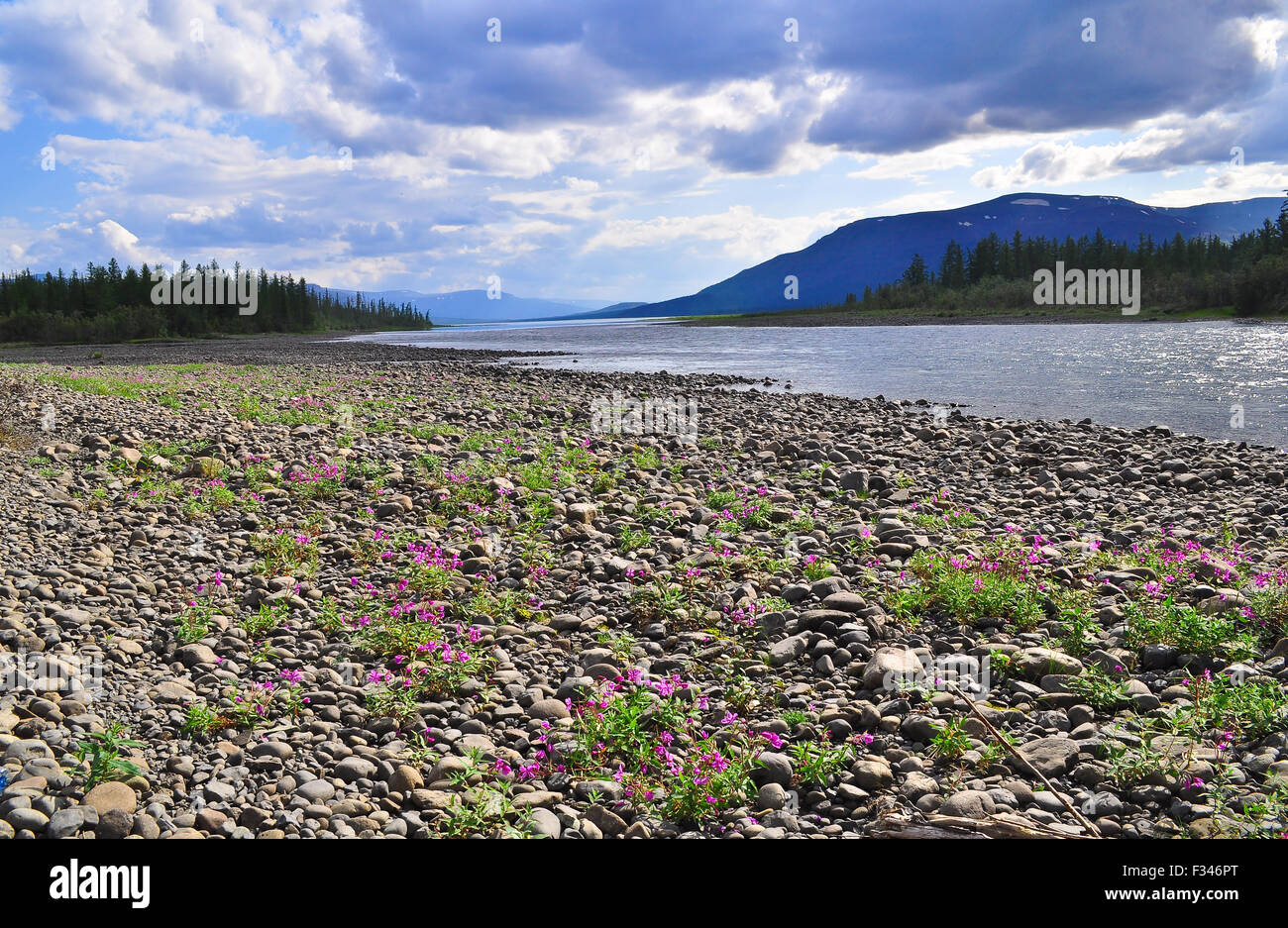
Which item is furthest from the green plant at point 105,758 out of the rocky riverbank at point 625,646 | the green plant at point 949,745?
the green plant at point 949,745

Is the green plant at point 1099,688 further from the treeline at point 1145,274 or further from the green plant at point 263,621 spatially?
the treeline at point 1145,274

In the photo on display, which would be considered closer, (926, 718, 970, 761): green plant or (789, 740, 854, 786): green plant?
(789, 740, 854, 786): green plant

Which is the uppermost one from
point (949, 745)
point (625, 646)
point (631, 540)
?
point (631, 540)

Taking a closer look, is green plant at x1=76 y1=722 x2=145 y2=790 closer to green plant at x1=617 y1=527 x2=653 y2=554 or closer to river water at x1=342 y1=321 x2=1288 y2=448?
green plant at x1=617 y1=527 x2=653 y2=554

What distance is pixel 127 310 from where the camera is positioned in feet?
342

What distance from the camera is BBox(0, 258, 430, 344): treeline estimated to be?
99.6m

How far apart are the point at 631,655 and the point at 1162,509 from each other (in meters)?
9.71

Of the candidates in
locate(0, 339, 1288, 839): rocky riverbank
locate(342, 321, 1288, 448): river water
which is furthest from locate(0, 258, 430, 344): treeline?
locate(0, 339, 1288, 839): rocky riverbank

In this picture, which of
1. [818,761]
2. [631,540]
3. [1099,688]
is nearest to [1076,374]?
[631,540]

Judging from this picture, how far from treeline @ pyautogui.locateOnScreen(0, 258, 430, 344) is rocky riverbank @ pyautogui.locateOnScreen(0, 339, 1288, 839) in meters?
108

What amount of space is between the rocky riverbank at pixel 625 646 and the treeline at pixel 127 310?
10759 centimetres

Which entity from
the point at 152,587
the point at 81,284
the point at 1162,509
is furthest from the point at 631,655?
the point at 81,284

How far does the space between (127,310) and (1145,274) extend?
527ft

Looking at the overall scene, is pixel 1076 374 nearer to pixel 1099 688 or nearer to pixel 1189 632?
pixel 1189 632
